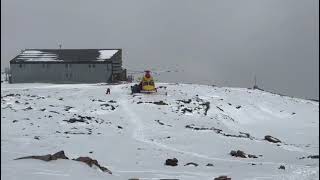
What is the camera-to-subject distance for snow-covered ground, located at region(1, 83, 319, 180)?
Answer: 1881 centimetres

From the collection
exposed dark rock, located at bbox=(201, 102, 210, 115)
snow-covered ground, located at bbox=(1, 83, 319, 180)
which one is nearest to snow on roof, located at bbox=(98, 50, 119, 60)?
snow-covered ground, located at bbox=(1, 83, 319, 180)

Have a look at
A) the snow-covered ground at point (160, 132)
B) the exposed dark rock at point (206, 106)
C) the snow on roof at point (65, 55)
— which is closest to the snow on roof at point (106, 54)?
the snow on roof at point (65, 55)

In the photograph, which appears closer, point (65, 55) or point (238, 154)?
point (238, 154)

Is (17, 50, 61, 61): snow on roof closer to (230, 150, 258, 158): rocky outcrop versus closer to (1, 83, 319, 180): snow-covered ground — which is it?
(1, 83, 319, 180): snow-covered ground

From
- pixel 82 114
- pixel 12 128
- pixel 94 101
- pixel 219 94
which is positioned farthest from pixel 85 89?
pixel 12 128

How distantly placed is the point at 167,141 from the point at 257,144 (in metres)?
5.62

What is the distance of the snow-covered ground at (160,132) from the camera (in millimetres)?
18812

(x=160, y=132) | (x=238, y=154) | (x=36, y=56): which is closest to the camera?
(x=238, y=154)

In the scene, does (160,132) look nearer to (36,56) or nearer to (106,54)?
(106,54)

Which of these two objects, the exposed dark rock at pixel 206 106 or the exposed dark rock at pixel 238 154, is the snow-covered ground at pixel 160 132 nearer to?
the exposed dark rock at pixel 206 106

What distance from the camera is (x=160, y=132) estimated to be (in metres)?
33.1

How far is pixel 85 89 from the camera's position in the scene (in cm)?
5641

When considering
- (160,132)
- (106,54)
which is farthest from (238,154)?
(106,54)

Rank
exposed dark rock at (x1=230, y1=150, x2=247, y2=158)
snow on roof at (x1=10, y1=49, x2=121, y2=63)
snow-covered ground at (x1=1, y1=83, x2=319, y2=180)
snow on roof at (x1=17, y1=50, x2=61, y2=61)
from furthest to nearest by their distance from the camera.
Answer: snow on roof at (x1=17, y1=50, x2=61, y2=61)
snow on roof at (x1=10, y1=49, x2=121, y2=63)
exposed dark rock at (x1=230, y1=150, x2=247, y2=158)
snow-covered ground at (x1=1, y1=83, x2=319, y2=180)
